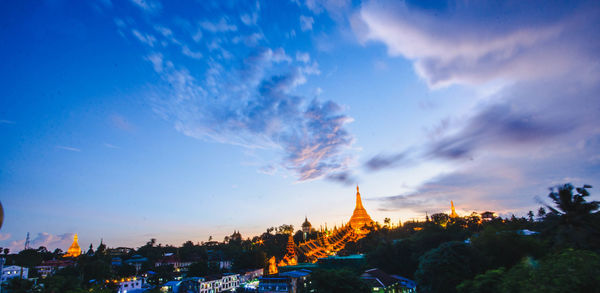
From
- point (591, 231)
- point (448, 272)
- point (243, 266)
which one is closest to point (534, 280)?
point (591, 231)

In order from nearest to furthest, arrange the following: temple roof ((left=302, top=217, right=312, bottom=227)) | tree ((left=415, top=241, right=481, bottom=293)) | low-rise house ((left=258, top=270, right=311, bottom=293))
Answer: tree ((left=415, top=241, right=481, bottom=293)) → low-rise house ((left=258, top=270, right=311, bottom=293)) → temple roof ((left=302, top=217, right=312, bottom=227))

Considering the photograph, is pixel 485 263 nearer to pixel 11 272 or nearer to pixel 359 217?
pixel 11 272

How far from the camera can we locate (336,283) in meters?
23.9

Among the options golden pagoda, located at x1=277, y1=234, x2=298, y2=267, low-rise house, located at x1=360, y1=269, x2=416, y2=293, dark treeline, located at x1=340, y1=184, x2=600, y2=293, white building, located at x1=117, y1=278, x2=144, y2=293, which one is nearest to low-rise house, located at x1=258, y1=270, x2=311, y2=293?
low-rise house, located at x1=360, y1=269, x2=416, y2=293

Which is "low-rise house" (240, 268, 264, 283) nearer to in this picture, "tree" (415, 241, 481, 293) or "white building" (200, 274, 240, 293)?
"white building" (200, 274, 240, 293)

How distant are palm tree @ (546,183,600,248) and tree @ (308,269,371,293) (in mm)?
13831

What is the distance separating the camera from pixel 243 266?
5619 centimetres

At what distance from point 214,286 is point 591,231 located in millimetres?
41121

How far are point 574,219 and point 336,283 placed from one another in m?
16.0

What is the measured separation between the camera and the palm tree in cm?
1611

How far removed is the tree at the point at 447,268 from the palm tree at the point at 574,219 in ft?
21.8

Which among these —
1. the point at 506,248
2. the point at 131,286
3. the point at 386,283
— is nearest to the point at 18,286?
the point at 131,286

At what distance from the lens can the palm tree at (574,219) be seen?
52.9 ft

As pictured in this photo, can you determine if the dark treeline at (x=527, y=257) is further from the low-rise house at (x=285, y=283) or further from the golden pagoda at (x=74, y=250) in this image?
the golden pagoda at (x=74, y=250)
